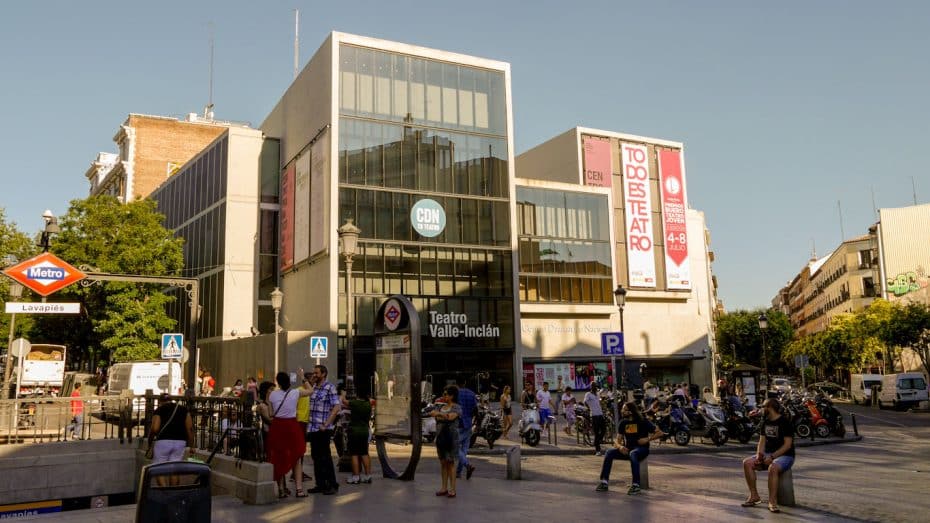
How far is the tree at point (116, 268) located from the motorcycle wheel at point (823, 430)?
32.9m

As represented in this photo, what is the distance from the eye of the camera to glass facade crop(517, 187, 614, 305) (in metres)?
45.2

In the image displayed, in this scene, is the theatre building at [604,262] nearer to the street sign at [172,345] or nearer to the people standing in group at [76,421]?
the street sign at [172,345]

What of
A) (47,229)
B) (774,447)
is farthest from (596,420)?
(47,229)

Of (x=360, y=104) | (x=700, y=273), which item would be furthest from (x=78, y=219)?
(x=700, y=273)

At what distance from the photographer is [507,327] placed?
4134cm

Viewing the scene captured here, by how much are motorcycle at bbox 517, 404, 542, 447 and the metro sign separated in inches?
Answer: 501

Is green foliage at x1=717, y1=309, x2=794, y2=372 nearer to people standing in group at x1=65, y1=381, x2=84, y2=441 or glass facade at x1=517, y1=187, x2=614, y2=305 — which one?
glass facade at x1=517, y1=187, x2=614, y2=305

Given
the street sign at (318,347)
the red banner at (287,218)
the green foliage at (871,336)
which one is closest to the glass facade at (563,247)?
the red banner at (287,218)

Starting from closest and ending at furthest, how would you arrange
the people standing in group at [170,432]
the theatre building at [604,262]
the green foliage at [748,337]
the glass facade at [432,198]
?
the people standing in group at [170,432], the glass facade at [432,198], the theatre building at [604,262], the green foliage at [748,337]

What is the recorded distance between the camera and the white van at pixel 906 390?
41.7 metres

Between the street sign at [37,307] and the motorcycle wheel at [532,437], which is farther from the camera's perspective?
the motorcycle wheel at [532,437]

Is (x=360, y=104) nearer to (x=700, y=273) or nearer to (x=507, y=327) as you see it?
(x=507, y=327)

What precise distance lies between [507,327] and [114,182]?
52.2 meters

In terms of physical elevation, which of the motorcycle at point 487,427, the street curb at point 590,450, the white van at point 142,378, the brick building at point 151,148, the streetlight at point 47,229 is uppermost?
the brick building at point 151,148
